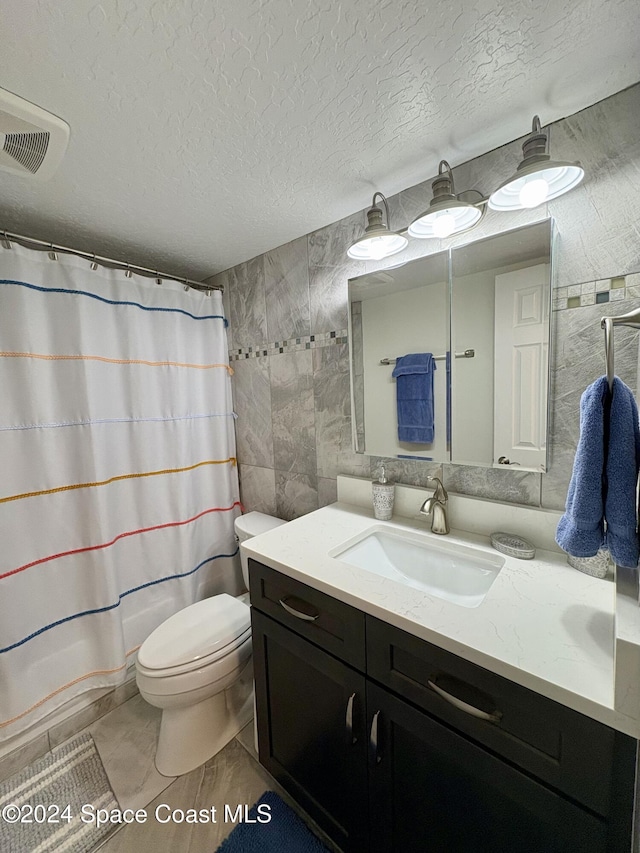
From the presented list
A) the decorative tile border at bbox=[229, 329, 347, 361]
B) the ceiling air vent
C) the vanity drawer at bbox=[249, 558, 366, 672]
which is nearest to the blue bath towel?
the vanity drawer at bbox=[249, 558, 366, 672]

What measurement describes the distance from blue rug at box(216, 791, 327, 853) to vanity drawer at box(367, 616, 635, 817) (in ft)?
2.45

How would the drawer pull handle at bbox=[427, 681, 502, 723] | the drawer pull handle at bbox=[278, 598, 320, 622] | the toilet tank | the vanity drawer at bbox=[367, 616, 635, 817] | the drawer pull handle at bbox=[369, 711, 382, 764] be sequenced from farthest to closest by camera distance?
the toilet tank → the drawer pull handle at bbox=[278, 598, 320, 622] → the drawer pull handle at bbox=[369, 711, 382, 764] → the drawer pull handle at bbox=[427, 681, 502, 723] → the vanity drawer at bbox=[367, 616, 635, 817]

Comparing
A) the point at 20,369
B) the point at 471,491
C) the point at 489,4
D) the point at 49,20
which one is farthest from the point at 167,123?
the point at 471,491

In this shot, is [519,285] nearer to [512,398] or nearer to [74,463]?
[512,398]

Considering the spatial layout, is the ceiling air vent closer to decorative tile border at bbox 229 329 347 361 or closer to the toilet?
decorative tile border at bbox 229 329 347 361

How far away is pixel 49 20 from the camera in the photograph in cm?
65

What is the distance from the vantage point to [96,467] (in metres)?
1.49

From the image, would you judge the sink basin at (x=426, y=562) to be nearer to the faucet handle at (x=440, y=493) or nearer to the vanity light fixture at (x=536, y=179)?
the faucet handle at (x=440, y=493)

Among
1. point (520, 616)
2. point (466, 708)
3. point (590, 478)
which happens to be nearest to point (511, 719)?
point (466, 708)

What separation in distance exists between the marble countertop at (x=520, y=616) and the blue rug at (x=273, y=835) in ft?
2.82

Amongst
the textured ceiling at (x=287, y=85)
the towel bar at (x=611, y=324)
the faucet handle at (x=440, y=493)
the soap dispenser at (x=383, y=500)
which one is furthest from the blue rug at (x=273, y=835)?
the textured ceiling at (x=287, y=85)

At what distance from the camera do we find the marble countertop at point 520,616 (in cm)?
58

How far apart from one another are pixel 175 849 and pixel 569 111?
8.05 ft

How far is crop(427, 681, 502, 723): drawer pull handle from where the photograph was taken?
2.12 feet
